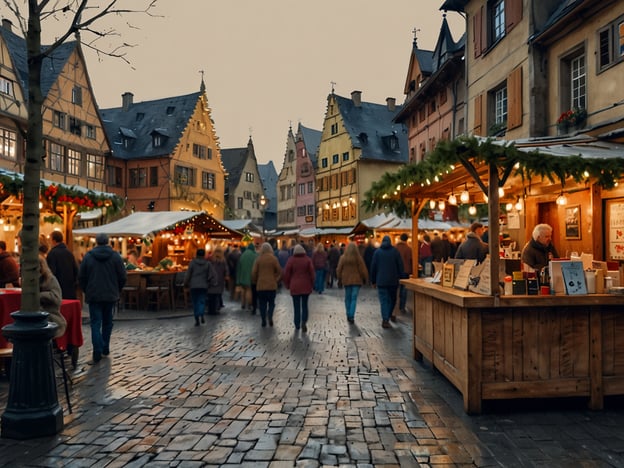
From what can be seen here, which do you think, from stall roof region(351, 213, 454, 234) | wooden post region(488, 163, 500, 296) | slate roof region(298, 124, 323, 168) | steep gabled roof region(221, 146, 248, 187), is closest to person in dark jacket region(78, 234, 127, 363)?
wooden post region(488, 163, 500, 296)

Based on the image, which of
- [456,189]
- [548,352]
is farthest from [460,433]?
[456,189]

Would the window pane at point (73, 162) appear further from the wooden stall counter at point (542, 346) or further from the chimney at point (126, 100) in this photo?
the wooden stall counter at point (542, 346)

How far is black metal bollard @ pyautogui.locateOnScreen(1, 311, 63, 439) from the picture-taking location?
4.99 metres

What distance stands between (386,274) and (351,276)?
44.4 inches

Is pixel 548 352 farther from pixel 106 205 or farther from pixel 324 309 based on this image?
pixel 106 205

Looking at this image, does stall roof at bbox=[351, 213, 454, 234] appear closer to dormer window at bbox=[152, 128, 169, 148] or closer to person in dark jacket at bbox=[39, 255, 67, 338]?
person in dark jacket at bbox=[39, 255, 67, 338]

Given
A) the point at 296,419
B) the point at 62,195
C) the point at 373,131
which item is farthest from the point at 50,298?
the point at 373,131

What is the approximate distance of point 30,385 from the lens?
199 inches

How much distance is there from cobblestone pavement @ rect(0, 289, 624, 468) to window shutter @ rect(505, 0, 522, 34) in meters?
10.1

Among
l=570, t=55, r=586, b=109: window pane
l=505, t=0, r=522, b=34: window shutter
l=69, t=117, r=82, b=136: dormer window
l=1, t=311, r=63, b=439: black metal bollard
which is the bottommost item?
l=1, t=311, r=63, b=439: black metal bollard

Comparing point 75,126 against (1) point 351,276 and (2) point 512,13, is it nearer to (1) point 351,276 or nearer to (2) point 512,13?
(1) point 351,276

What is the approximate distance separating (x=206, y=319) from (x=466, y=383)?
8.61 m

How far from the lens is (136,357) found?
8.73 m

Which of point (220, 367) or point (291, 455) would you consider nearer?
point (291, 455)
